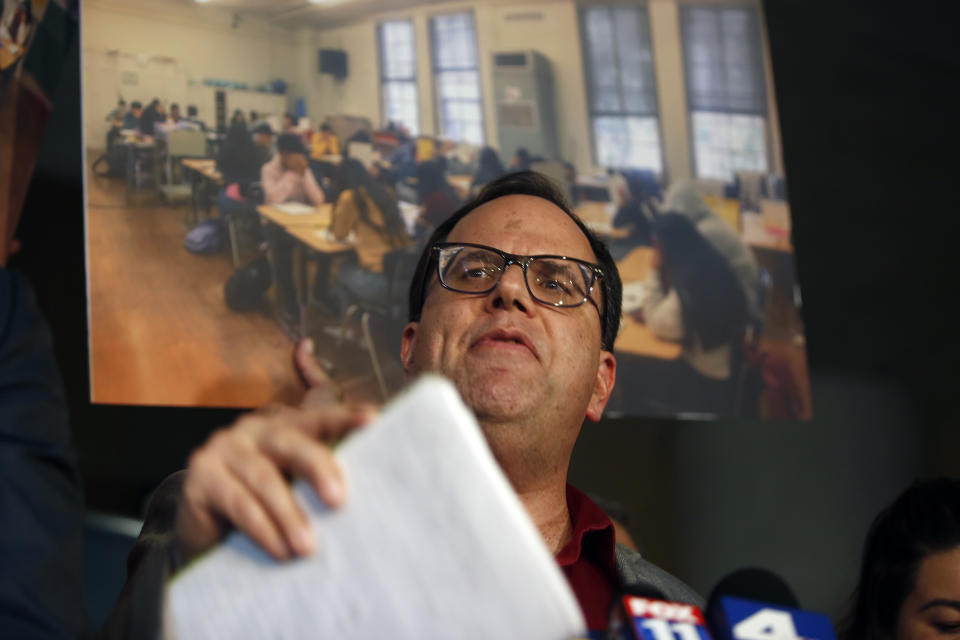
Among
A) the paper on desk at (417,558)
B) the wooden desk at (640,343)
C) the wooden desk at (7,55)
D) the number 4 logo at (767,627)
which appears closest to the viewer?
the paper on desk at (417,558)

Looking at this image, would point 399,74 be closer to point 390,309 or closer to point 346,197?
point 346,197

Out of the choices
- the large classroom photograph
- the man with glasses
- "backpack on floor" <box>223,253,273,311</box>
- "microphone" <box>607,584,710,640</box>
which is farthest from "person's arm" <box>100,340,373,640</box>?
"backpack on floor" <box>223,253,273,311</box>

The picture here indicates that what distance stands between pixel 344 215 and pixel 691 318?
97cm

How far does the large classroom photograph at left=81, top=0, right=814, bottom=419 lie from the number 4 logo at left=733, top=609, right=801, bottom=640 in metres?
1.09

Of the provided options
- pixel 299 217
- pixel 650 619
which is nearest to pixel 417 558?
pixel 650 619

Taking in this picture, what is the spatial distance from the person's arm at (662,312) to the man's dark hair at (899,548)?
0.73 meters

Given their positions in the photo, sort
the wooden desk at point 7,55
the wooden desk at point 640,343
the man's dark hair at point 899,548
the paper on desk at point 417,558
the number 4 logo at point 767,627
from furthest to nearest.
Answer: the wooden desk at point 640,343 < the wooden desk at point 7,55 < the man's dark hair at point 899,548 < the number 4 logo at point 767,627 < the paper on desk at point 417,558

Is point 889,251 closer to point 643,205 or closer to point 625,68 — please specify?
point 643,205

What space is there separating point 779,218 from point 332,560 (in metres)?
1.93

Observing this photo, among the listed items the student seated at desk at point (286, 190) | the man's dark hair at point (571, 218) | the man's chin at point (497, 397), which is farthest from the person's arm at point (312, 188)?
the man's chin at point (497, 397)

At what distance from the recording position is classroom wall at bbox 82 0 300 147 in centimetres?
170

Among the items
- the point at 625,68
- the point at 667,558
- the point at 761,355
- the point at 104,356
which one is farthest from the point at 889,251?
the point at 104,356

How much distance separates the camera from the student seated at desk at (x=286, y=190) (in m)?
1.78

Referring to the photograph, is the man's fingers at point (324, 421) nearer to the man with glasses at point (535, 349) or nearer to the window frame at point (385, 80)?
the man with glasses at point (535, 349)
